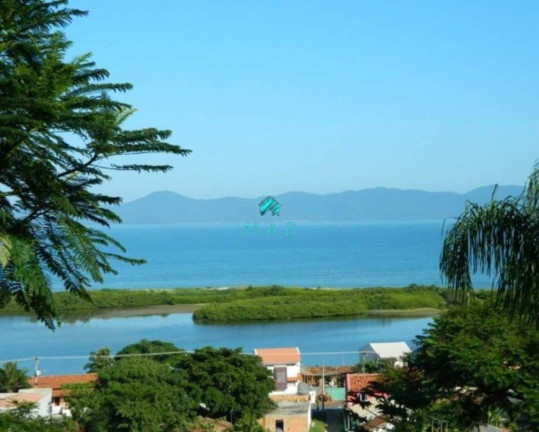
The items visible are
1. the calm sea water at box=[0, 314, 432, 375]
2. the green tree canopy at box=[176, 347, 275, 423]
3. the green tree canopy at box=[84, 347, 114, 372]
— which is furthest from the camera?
the calm sea water at box=[0, 314, 432, 375]

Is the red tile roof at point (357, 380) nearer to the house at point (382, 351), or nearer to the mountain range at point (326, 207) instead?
the house at point (382, 351)

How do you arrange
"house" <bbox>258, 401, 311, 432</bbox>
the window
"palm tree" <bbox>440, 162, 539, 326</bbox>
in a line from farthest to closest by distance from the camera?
the window → "house" <bbox>258, 401, 311, 432</bbox> → "palm tree" <bbox>440, 162, 539, 326</bbox>

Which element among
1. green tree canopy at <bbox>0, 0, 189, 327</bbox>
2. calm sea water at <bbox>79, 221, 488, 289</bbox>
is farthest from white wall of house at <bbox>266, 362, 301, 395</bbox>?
calm sea water at <bbox>79, 221, 488, 289</bbox>

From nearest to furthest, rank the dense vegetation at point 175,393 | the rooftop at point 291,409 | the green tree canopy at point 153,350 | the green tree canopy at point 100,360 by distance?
1. the dense vegetation at point 175,393
2. the rooftop at point 291,409
3. the green tree canopy at point 100,360
4. the green tree canopy at point 153,350

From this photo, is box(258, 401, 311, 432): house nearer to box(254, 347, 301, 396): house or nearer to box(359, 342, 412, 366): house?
box(254, 347, 301, 396): house

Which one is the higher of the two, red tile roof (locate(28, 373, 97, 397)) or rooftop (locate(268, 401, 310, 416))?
red tile roof (locate(28, 373, 97, 397))

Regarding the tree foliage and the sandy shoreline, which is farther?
the sandy shoreline

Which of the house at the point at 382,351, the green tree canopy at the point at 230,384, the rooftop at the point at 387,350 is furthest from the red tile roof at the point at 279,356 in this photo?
the green tree canopy at the point at 230,384
